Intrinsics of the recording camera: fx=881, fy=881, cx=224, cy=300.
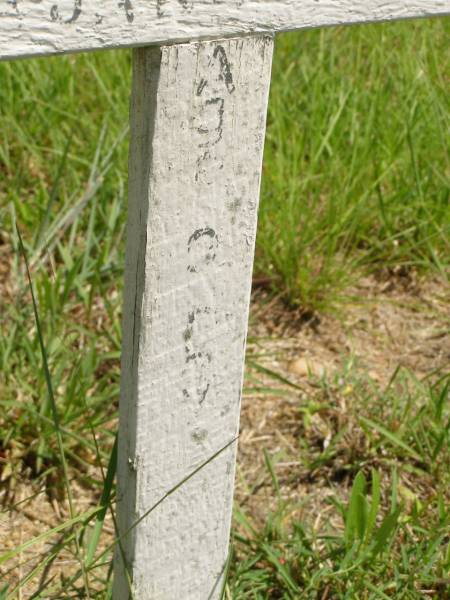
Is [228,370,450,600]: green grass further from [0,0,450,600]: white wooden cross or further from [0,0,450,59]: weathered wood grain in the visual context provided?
[0,0,450,59]: weathered wood grain

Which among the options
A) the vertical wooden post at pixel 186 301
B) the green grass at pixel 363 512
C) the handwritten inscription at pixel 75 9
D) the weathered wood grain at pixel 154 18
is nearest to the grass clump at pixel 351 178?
the green grass at pixel 363 512

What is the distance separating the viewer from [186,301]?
103cm

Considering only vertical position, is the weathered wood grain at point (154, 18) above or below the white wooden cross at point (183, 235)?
above

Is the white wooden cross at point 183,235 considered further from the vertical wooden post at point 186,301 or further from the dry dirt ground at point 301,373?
the dry dirt ground at point 301,373

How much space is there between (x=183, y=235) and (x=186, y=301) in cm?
9

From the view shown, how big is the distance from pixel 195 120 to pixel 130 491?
493 millimetres

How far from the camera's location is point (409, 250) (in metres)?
2.39

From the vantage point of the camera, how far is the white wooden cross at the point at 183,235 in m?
0.82

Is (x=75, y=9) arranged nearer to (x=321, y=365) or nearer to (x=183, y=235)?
(x=183, y=235)

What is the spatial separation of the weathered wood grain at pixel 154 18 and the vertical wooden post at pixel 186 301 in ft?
0.09

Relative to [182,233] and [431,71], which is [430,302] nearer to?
[431,71]

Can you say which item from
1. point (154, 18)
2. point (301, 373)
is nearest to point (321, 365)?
point (301, 373)

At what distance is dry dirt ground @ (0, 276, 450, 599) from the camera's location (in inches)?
67.2

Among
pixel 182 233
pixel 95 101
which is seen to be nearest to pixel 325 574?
pixel 182 233
